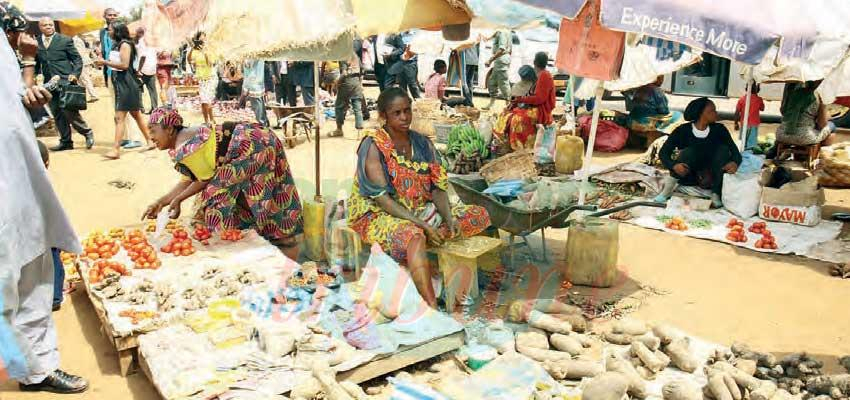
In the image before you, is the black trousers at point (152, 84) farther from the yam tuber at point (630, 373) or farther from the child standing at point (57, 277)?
the yam tuber at point (630, 373)

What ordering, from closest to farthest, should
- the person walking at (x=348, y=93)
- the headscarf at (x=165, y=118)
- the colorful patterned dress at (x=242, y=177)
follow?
the headscarf at (x=165, y=118) < the colorful patterned dress at (x=242, y=177) < the person walking at (x=348, y=93)

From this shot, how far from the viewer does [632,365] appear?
3.90 m

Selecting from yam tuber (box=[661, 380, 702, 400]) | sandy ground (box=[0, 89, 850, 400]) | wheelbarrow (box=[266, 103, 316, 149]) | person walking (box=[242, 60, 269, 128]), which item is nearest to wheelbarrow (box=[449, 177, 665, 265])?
sandy ground (box=[0, 89, 850, 400])

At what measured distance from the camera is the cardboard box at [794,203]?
679cm

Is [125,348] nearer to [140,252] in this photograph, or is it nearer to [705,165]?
[140,252]

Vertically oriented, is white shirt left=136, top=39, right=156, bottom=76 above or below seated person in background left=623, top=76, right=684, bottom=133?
above

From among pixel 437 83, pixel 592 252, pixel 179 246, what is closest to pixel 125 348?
pixel 179 246

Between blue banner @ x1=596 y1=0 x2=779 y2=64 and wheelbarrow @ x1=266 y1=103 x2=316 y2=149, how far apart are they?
6710 mm

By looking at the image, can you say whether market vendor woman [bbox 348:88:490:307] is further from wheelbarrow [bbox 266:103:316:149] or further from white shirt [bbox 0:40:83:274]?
wheelbarrow [bbox 266:103:316:149]

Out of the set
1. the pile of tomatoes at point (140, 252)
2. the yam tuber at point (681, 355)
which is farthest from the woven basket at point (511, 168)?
the pile of tomatoes at point (140, 252)

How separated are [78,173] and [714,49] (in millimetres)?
8072

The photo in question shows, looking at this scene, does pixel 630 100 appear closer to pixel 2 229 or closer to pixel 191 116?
pixel 191 116

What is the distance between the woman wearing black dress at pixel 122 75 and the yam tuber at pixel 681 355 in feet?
26.8

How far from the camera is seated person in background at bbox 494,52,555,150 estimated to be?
31.0 feet
